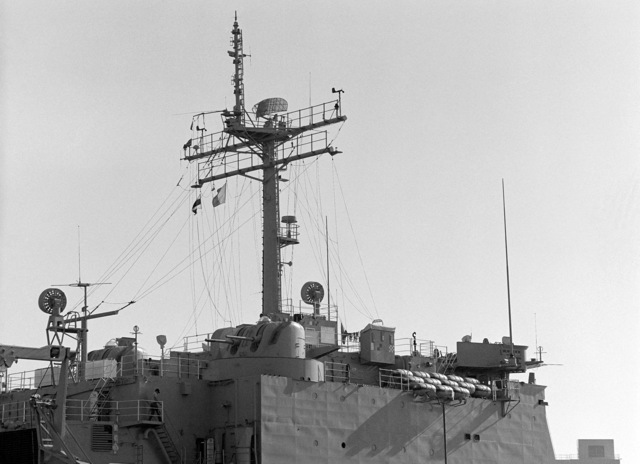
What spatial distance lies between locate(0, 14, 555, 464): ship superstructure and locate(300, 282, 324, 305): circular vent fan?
1.8 inches

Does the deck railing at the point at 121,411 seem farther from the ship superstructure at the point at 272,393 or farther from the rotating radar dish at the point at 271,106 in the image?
the rotating radar dish at the point at 271,106

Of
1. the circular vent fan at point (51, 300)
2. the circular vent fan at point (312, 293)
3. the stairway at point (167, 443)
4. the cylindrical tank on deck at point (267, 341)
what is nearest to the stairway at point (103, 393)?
the stairway at point (167, 443)

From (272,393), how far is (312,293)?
307 inches

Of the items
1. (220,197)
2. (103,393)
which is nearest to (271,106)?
(220,197)

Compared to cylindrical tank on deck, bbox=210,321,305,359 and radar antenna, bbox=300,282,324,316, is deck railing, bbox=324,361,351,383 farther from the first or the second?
radar antenna, bbox=300,282,324,316

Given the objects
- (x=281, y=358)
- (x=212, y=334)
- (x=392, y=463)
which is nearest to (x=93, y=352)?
(x=212, y=334)

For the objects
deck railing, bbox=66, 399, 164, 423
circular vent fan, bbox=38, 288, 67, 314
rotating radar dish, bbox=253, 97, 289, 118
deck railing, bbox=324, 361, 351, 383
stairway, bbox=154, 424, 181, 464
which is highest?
rotating radar dish, bbox=253, 97, 289, 118

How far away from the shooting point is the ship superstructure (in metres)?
34.0

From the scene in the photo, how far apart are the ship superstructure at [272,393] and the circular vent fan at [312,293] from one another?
45 mm

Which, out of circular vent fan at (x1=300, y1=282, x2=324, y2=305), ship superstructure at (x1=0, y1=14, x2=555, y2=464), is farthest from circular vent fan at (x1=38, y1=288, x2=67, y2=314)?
circular vent fan at (x1=300, y1=282, x2=324, y2=305)

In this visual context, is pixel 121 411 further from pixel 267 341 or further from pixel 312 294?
pixel 312 294

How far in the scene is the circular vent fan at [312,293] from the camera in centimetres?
4194

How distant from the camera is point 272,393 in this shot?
114 feet

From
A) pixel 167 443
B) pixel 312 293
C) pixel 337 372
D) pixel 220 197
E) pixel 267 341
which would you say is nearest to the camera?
pixel 167 443
